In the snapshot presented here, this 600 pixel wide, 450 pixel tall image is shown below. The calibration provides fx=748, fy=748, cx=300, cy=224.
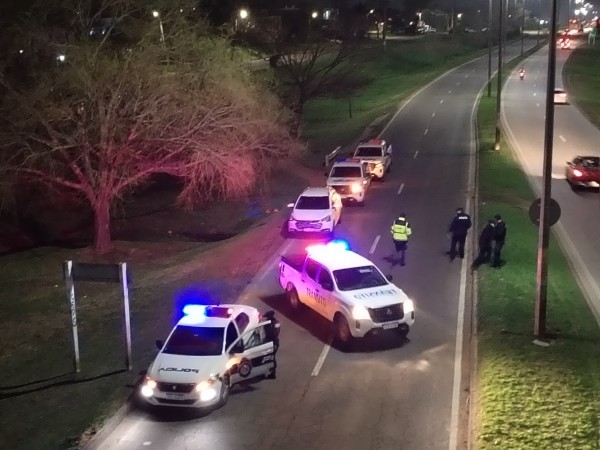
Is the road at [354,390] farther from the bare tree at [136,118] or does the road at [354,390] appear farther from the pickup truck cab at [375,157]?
the pickup truck cab at [375,157]

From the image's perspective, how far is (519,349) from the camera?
47.4ft

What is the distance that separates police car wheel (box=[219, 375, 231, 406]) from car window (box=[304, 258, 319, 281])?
443cm

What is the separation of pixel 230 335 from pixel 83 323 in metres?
6.09

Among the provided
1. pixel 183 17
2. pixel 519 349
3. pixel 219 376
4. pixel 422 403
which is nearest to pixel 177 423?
pixel 219 376

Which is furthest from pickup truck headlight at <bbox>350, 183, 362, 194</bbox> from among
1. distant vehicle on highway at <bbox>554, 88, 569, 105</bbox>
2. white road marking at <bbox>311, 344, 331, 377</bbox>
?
distant vehicle on highway at <bbox>554, 88, 569, 105</bbox>

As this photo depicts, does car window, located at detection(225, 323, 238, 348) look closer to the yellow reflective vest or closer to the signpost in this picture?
the signpost

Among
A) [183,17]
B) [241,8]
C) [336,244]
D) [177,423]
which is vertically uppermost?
[241,8]

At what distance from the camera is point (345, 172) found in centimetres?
3100

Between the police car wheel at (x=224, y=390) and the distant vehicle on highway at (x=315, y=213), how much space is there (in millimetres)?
12367

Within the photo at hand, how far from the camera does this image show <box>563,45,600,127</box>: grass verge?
57991mm

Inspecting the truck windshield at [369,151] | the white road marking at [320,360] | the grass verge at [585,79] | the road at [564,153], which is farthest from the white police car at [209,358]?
the grass verge at [585,79]

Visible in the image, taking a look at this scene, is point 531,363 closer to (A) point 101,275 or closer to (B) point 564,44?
(A) point 101,275

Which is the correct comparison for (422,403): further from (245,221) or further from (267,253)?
(245,221)

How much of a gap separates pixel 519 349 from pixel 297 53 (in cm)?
4228
